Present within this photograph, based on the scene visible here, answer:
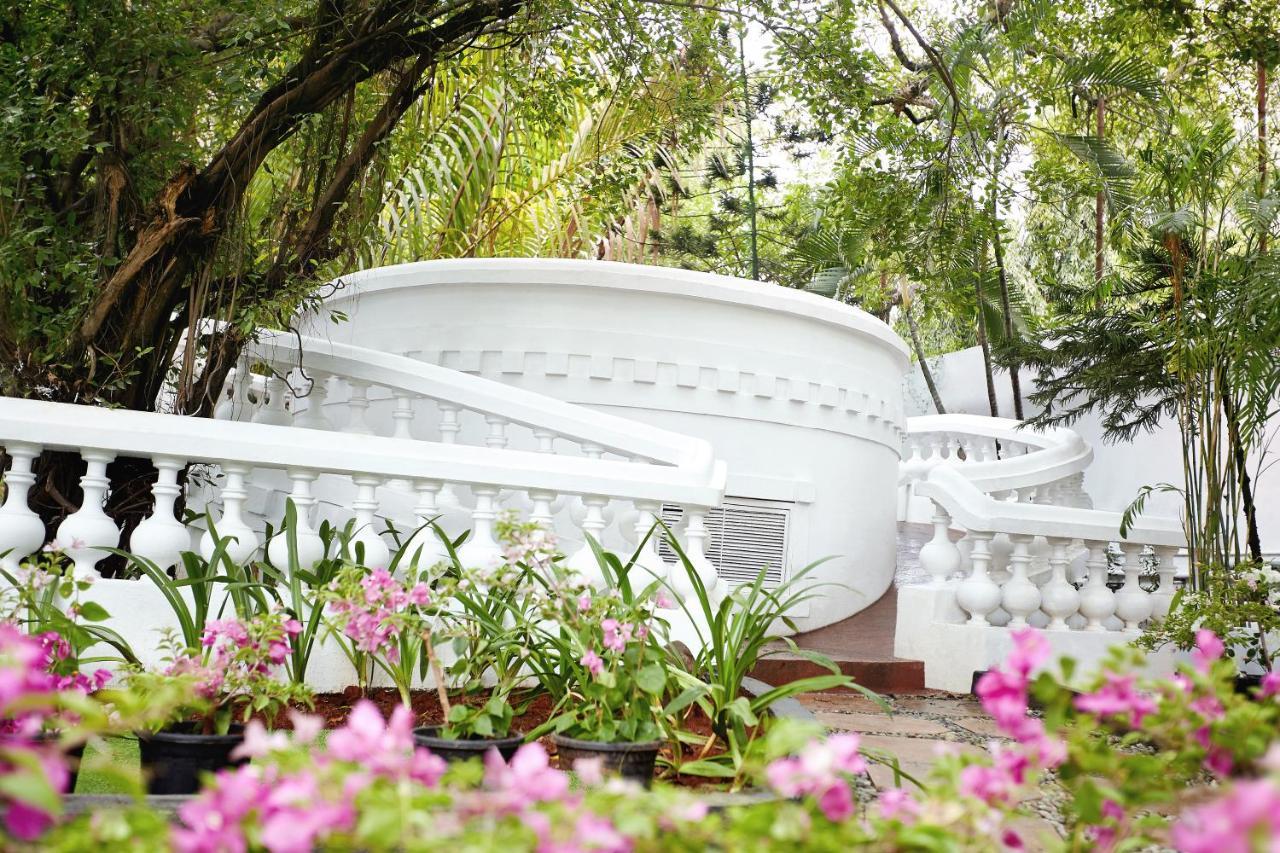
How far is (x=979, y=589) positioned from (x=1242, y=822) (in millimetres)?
4538

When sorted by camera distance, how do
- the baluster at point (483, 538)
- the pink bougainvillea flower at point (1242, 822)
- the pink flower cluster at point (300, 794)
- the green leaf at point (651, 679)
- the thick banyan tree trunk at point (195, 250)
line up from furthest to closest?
the thick banyan tree trunk at point (195, 250), the baluster at point (483, 538), the green leaf at point (651, 679), the pink flower cluster at point (300, 794), the pink bougainvillea flower at point (1242, 822)

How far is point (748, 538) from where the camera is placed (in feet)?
21.6

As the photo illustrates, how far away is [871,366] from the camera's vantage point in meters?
6.96

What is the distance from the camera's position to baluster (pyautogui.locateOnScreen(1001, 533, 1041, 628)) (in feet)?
16.9

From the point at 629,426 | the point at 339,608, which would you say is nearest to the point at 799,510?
the point at 629,426

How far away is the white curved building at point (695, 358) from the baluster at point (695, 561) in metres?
2.35

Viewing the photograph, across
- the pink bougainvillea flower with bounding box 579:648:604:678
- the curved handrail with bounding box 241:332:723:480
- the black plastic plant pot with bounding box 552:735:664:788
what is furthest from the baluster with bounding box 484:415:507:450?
the black plastic plant pot with bounding box 552:735:664:788

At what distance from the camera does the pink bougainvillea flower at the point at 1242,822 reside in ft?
2.53

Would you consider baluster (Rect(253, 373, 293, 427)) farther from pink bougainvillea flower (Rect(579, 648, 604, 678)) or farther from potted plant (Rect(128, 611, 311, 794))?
pink bougainvillea flower (Rect(579, 648, 604, 678))

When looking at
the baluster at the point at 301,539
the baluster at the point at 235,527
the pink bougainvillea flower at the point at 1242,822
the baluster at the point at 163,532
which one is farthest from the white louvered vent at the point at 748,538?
the pink bougainvillea flower at the point at 1242,822

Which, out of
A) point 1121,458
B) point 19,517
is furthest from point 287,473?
point 1121,458

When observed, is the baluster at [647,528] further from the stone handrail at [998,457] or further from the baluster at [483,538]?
the stone handrail at [998,457]

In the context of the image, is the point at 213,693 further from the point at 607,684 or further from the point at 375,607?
the point at 607,684

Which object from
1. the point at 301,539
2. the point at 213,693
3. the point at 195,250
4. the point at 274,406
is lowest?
the point at 213,693
